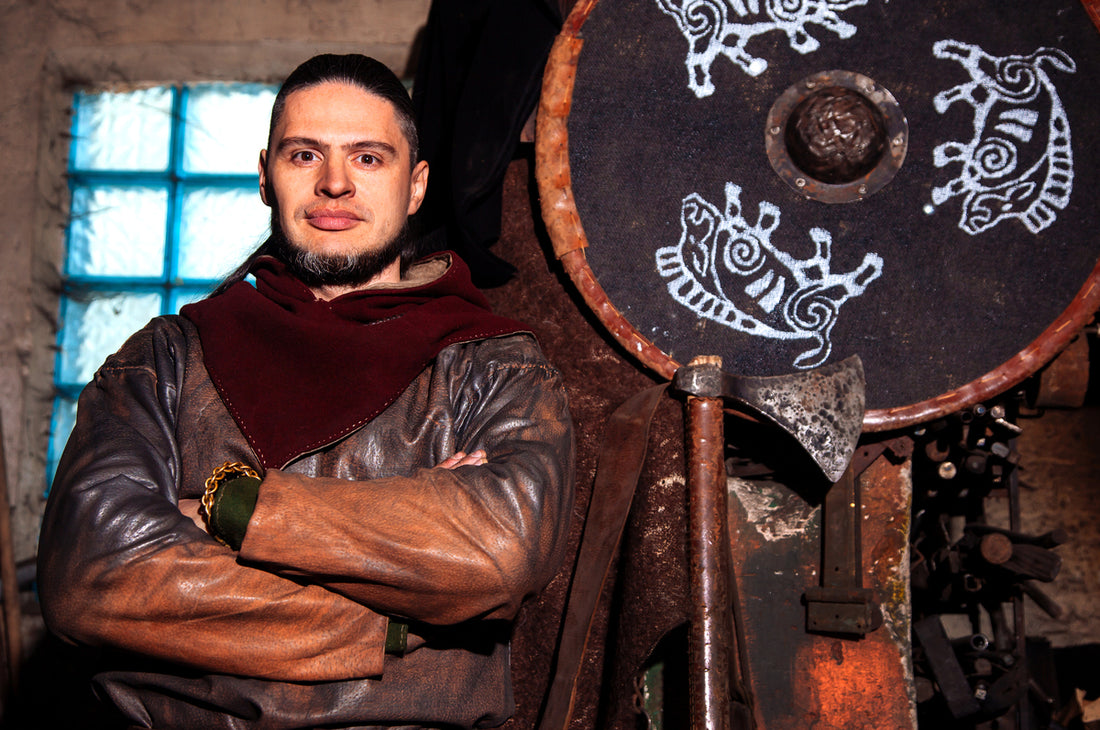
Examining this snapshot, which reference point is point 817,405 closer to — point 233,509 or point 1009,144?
point 1009,144

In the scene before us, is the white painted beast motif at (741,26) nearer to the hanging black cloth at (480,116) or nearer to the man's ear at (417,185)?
the hanging black cloth at (480,116)

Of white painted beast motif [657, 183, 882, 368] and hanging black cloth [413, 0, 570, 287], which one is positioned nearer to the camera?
white painted beast motif [657, 183, 882, 368]

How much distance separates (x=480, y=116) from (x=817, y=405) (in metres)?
0.99

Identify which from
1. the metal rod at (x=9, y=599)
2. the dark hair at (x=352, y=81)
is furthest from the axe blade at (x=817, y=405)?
the metal rod at (x=9, y=599)

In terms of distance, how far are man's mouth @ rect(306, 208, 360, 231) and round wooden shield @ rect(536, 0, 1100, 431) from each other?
52cm

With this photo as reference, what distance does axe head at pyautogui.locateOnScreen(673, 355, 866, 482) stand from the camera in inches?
67.7

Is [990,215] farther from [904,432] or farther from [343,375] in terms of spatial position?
[343,375]

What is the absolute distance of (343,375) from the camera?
143 centimetres

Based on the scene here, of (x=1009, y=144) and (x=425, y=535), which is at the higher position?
(x=1009, y=144)

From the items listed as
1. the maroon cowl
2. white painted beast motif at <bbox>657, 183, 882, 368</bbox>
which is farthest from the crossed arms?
white painted beast motif at <bbox>657, 183, 882, 368</bbox>

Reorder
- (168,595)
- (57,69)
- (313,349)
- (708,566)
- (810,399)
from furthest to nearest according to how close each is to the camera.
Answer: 1. (57,69)
2. (810,399)
3. (708,566)
4. (313,349)
5. (168,595)

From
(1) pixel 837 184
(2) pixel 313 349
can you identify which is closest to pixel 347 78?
(2) pixel 313 349

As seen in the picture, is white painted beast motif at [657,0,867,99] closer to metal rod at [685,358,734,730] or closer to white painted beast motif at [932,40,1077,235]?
white painted beast motif at [932,40,1077,235]

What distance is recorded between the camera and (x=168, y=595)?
1.15 m
